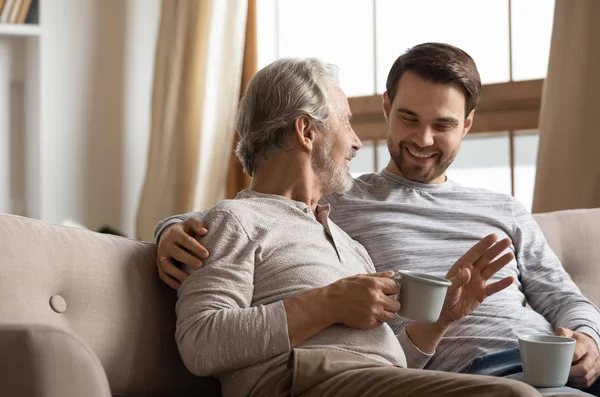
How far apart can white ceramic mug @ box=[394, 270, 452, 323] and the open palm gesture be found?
0.26m

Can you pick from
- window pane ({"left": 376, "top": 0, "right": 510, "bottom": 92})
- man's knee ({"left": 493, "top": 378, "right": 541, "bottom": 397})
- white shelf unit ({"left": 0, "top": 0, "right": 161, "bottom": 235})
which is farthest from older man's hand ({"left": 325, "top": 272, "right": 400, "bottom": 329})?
white shelf unit ({"left": 0, "top": 0, "right": 161, "bottom": 235})

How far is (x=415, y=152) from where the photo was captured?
6.81 feet

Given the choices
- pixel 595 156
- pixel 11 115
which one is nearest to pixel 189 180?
pixel 11 115

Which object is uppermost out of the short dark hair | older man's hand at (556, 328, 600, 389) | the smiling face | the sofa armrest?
the short dark hair

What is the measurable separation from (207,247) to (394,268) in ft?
1.74

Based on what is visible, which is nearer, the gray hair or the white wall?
the gray hair

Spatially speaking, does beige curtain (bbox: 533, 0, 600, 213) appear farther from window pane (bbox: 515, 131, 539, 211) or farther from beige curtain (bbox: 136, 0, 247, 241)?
beige curtain (bbox: 136, 0, 247, 241)

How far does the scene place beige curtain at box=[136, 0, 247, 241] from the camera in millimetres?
3697

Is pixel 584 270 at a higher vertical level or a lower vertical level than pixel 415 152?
lower

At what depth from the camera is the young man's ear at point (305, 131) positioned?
1.75 metres

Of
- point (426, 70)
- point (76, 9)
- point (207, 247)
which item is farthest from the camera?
point (76, 9)

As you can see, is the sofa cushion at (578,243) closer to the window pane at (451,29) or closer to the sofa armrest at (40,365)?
the window pane at (451,29)

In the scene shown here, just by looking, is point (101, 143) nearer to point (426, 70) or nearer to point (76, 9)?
point (76, 9)

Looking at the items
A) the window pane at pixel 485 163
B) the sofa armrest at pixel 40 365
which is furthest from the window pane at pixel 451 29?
the sofa armrest at pixel 40 365
